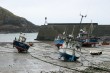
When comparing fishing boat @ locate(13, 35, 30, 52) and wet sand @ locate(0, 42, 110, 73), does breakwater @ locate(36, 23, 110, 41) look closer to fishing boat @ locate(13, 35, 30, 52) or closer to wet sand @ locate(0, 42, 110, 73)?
fishing boat @ locate(13, 35, 30, 52)

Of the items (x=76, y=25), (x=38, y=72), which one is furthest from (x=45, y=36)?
(x=38, y=72)

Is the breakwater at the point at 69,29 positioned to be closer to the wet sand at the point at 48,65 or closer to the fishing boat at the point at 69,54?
the wet sand at the point at 48,65

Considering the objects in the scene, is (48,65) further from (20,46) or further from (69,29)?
(69,29)

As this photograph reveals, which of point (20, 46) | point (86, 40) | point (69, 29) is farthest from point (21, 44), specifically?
point (69, 29)

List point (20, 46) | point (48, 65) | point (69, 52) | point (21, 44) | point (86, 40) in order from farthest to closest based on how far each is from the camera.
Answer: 1. point (86, 40)
2. point (20, 46)
3. point (21, 44)
4. point (69, 52)
5. point (48, 65)

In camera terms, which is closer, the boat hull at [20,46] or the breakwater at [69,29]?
the boat hull at [20,46]

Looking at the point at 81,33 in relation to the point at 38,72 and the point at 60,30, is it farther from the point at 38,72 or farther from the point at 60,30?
the point at 38,72

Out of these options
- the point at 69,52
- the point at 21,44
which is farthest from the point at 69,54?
the point at 21,44

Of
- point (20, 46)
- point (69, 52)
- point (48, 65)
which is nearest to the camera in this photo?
point (48, 65)

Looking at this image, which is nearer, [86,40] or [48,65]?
[48,65]

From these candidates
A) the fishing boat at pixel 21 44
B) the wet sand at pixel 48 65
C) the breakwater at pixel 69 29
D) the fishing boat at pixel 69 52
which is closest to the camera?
the wet sand at pixel 48 65

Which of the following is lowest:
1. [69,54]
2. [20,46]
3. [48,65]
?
[48,65]

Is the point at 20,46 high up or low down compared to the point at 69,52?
up

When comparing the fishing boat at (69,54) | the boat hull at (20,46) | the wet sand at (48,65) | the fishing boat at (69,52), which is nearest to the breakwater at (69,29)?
the boat hull at (20,46)
